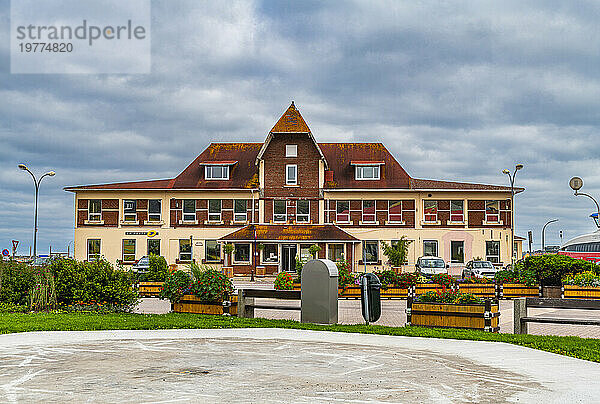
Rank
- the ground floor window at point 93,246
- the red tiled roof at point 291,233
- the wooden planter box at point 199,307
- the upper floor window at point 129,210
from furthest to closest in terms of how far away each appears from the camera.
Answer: the upper floor window at point 129,210 → the ground floor window at point 93,246 → the red tiled roof at point 291,233 → the wooden planter box at point 199,307

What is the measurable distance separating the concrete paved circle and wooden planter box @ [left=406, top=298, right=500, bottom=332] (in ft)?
5.99

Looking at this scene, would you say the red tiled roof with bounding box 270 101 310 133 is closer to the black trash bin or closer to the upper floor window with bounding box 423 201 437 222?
the upper floor window with bounding box 423 201 437 222

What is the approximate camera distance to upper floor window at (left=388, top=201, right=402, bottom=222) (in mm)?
54750

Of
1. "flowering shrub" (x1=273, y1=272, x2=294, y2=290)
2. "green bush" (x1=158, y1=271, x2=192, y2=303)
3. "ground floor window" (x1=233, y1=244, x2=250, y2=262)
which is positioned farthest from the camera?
"ground floor window" (x1=233, y1=244, x2=250, y2=262)

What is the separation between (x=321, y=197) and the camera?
54.8m

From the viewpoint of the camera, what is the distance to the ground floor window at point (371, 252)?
54.0 metres

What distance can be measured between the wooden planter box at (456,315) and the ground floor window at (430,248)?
3991cm

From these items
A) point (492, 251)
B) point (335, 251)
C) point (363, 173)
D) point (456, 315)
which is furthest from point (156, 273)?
point (492, 251)

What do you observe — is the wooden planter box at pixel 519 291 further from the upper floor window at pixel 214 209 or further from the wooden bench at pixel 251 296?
the upper floor window at pixel 214 209

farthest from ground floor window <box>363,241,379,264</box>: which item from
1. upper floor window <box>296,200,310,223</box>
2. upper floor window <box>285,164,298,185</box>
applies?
upper floor window <box>285,164,298,185</box>

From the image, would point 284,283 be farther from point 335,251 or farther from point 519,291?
point 335,251

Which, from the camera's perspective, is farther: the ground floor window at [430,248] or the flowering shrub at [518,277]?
the ground floor window at [430,248]

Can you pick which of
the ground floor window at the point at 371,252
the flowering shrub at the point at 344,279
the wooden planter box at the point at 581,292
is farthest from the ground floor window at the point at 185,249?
the wooden planter box at the point at 581,292

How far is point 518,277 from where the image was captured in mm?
29375
